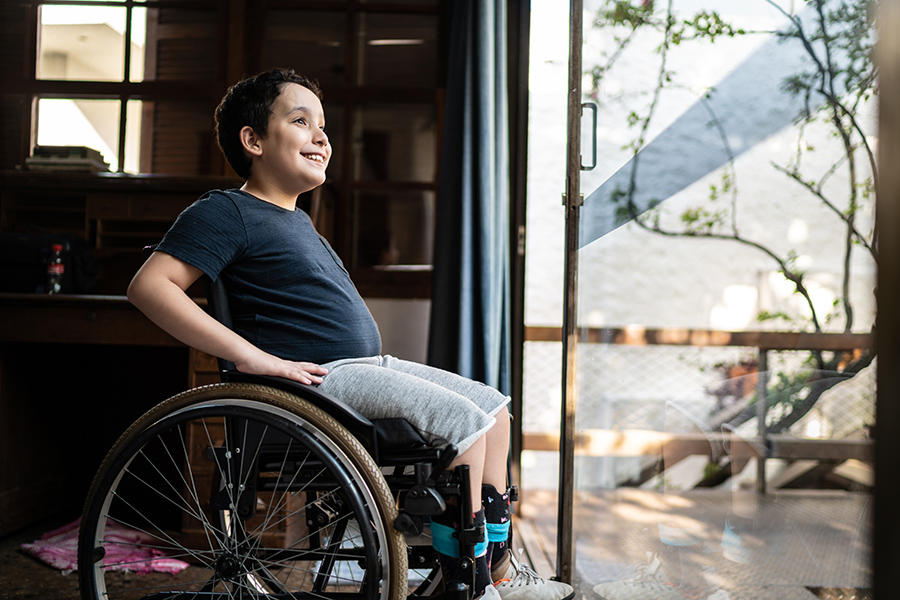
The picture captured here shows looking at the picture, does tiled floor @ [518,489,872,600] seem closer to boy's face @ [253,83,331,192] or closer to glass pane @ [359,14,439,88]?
boy's face @ [253,83,331,192]

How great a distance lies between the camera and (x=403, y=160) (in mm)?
2621

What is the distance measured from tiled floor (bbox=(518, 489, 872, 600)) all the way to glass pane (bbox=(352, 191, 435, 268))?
1.17 meters

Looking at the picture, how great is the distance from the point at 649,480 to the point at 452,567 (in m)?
1.35

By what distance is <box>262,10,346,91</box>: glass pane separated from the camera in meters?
2.62

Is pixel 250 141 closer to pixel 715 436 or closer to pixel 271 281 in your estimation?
pixel 271 281

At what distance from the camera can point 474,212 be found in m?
2.06

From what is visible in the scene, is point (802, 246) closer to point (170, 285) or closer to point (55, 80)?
point (170, 285)

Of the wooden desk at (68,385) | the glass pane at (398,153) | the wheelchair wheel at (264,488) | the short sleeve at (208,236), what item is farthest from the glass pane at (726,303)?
the wooden desk at (68,385)

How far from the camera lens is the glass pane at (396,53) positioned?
2631 millimetres

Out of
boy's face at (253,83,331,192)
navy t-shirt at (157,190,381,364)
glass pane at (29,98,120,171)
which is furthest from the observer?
glass pane at (29,98,120,171)

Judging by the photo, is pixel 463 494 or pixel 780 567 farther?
pixel 780 567

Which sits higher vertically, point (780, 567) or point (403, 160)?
point (403, 160)

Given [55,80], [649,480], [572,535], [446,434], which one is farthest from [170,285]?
[55,80]

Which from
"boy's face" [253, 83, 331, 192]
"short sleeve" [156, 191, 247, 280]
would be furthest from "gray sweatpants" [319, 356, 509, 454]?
"boy's face" [253, 83, 331, 192]
